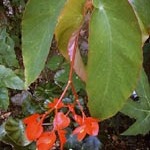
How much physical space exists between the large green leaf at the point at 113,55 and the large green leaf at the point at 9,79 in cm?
66

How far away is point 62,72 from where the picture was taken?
4.80 feet

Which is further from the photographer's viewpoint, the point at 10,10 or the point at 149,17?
the point at 10,10

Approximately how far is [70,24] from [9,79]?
0.64 metres

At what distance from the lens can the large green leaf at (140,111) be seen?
4.14ft

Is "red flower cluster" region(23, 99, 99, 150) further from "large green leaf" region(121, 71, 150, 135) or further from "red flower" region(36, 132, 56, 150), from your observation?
"large green leaf" region(121, 71, 150, 135)

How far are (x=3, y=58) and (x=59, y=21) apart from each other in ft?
2.74

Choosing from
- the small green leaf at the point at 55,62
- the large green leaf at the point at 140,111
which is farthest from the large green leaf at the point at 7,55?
the large green leaf at the point at 140,111

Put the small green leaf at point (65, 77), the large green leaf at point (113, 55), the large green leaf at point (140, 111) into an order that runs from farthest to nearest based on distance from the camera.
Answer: the small green leaf at point (65, 77)
the large green leaf at point (140, 111)
the large green leaf at point (113, 55)

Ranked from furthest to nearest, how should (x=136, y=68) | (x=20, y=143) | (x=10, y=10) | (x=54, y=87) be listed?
(x=10, y=10) → (x=54, y=87) → (x=20, y=143) → (x=136, y=68)

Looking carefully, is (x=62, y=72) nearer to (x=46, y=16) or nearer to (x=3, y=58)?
(x=3, y=58)

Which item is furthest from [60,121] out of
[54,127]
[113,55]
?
[113,55]

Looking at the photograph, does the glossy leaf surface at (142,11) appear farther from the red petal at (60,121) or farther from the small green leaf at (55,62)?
the small green leaf at (55,62)

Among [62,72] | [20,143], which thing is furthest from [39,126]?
[62,72]

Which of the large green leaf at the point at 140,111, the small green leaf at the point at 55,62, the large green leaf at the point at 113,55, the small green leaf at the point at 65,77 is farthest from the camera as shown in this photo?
the small green leaf at the point at 55,62
